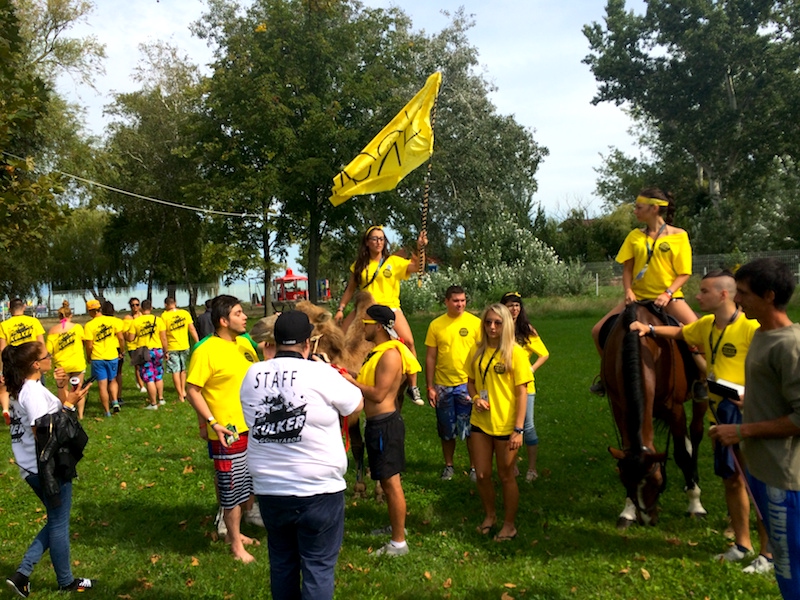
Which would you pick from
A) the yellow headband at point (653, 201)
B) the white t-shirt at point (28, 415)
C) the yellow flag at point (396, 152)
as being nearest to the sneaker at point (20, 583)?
the white t-shirt at point (28, 415)

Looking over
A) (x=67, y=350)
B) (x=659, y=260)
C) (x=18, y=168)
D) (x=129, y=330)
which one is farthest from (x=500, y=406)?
(x=129, y=330)

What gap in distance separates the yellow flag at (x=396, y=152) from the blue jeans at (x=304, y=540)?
17.3 feet

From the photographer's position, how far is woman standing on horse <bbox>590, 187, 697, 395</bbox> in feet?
22.2

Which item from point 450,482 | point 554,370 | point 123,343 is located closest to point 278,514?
point 450,482

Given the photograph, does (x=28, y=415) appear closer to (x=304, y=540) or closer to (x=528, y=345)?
(x=304, y=540)

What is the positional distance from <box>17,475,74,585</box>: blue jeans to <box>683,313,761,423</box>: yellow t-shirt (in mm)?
5030

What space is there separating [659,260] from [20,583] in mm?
6280

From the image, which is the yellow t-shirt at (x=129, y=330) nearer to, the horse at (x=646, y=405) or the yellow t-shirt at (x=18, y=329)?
the yellow t-shirt at (x=18, y=329)

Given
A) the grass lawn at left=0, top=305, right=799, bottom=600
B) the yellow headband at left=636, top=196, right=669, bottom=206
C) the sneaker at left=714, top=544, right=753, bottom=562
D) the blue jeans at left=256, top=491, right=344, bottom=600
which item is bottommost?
the grass lawn at left=0, top=305, right=799, bottom=600

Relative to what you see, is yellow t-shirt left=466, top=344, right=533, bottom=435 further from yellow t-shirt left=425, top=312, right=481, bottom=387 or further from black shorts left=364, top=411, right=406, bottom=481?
yellow t-shirt left=425, top=312, right=481, bottom=387

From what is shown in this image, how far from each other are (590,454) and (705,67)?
42442 mm

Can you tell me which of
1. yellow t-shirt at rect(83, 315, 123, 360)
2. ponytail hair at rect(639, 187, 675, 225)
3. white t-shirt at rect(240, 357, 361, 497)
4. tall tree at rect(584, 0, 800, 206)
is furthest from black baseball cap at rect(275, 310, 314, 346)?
tall tree at rect(584, 0, 800, 206)

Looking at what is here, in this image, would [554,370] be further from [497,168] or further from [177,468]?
[497,168]

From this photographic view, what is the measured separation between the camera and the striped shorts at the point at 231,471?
19.0ft
